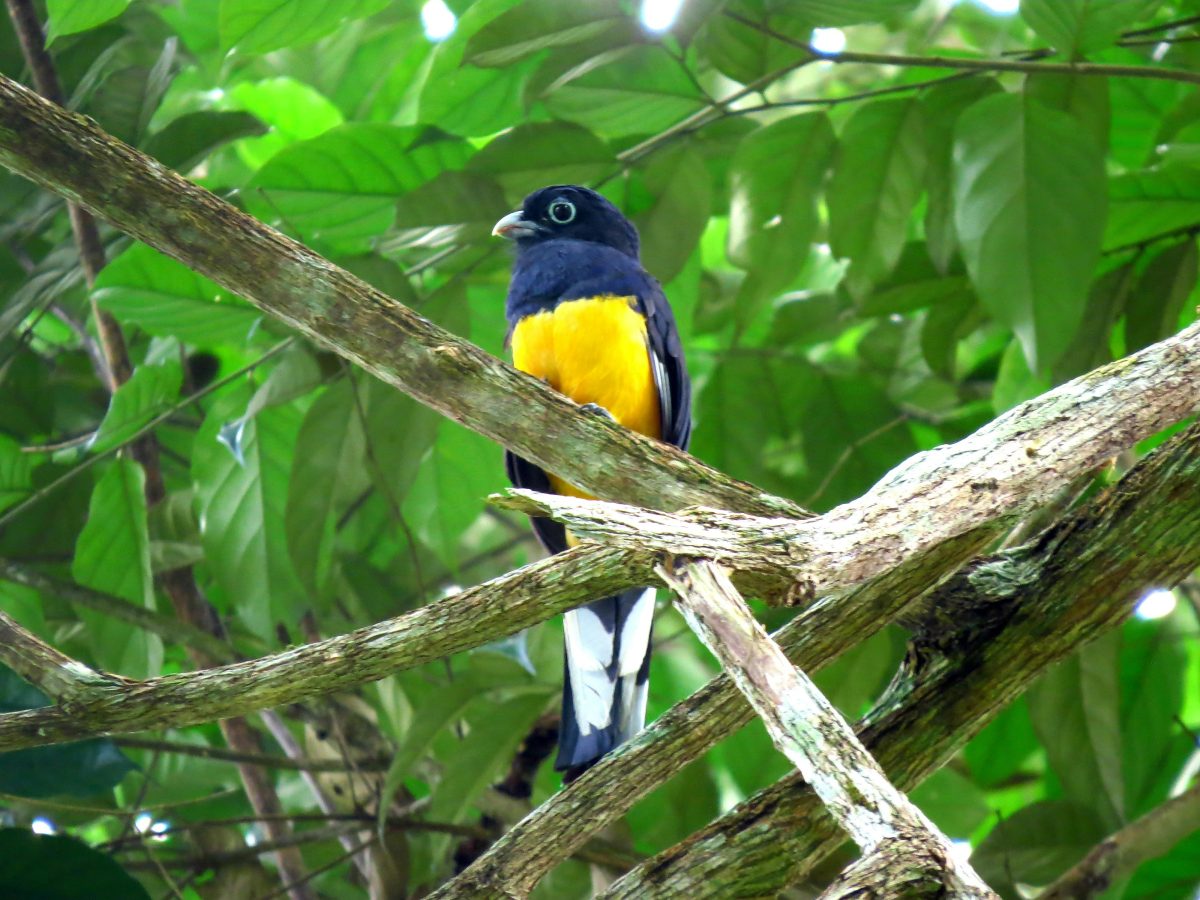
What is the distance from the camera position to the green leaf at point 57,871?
236 centimetres

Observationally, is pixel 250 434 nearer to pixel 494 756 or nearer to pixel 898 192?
pixel 494 756

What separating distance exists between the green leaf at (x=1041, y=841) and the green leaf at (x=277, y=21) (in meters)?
2.41

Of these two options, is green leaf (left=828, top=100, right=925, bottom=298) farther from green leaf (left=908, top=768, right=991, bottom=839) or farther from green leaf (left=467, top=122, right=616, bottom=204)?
green leaf (left=908, top=768, right=991, bottom=839)

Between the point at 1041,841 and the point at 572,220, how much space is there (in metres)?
2.13

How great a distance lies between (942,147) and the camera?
3131 millimetres

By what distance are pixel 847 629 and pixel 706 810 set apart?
143 centimetres

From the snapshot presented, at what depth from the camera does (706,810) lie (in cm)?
321

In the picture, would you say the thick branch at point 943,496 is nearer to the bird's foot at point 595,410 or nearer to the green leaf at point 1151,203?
the bird's foot at point 595,410

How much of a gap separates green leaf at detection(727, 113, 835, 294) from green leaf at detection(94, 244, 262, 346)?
124 centimetres

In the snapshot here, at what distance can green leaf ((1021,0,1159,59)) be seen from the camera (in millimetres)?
2568

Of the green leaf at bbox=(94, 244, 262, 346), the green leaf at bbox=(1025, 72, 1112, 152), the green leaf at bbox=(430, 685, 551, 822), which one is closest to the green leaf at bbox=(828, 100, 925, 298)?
the green leaf at bbox=(1025, 72, 1112, 152)

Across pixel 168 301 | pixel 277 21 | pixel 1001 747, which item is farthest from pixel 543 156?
pixel 1001 747

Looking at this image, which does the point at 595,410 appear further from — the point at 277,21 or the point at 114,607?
the point at 114,607

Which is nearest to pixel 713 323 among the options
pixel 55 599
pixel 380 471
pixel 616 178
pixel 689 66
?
pixel 616 178
